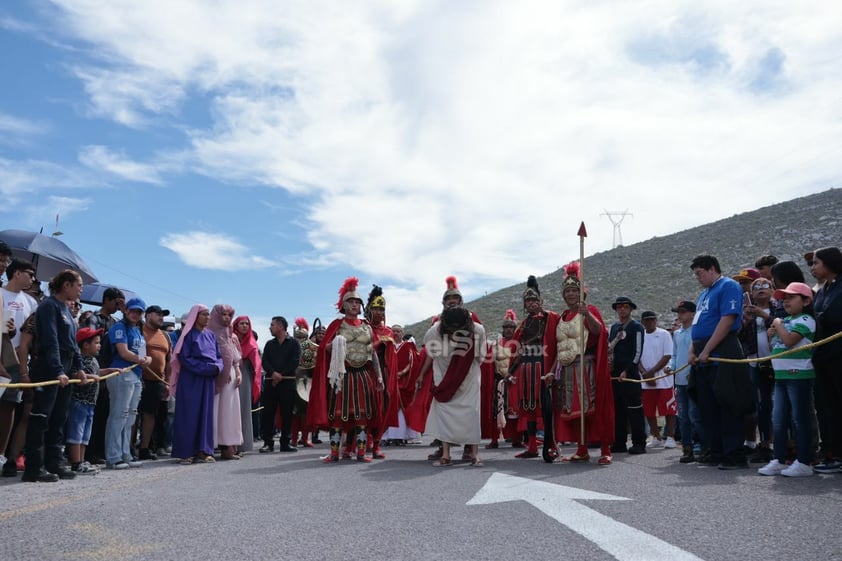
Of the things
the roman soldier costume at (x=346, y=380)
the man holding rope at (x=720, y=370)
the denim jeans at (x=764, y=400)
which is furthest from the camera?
the roman soldier costume at (x=346, y=380)

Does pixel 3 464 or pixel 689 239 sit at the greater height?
pixel 689 239

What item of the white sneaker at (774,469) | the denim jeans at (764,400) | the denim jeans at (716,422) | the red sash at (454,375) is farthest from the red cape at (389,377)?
the white sneaker at (774,469)

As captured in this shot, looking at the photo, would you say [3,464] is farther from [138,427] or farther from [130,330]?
[138,427]

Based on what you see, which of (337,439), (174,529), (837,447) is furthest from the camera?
(337,439)

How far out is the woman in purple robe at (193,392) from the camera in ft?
30.3

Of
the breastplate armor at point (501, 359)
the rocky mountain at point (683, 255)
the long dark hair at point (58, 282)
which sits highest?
the rocky mountain at point (683, 255)

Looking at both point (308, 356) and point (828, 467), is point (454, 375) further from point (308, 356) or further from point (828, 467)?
point (308, 356)

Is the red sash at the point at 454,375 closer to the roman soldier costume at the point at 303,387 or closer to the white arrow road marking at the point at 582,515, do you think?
the white arrow road marking at the point at 582,515

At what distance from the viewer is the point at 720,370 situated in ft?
22.7

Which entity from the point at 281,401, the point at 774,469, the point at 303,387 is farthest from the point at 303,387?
the point at 774,469

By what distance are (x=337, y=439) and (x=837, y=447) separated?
5.50m

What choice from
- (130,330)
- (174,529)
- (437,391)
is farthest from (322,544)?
(130,330)

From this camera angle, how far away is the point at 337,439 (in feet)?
29.1

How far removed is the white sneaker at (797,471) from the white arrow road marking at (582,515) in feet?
6.55
